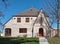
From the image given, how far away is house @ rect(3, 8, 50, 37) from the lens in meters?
51.6

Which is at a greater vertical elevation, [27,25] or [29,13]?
[29,13]

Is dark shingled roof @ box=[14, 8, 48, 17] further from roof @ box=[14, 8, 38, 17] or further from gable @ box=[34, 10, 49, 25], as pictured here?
gable @ box=[34, 10, 49, 25]

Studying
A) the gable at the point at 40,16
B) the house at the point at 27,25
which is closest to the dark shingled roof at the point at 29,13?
the house at the point at 27,25

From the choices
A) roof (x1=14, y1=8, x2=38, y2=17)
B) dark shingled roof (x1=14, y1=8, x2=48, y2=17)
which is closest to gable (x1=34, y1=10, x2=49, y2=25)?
dark shingled roof (x1=14, y1=8, x2=48, y2=17)

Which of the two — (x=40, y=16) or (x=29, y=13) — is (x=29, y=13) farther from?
(x=40, y=16)

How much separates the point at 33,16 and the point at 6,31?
300 inches

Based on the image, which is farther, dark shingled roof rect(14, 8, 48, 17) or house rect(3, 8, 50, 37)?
dark shingled roof rect(14, 8, 48, 17)

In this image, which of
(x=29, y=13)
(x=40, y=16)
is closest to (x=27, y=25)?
(x=29, y=13)

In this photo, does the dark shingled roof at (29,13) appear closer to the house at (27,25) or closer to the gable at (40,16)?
the house at (27,25)

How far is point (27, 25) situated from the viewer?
5259cm

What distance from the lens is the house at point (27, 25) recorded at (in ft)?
169

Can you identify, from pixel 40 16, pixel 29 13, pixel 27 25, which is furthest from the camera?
pixel 29 13

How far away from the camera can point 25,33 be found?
170ft

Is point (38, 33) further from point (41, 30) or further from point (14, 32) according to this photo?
point (14, 32)
